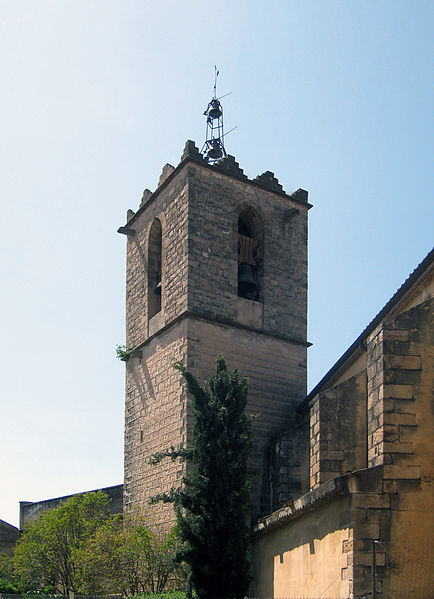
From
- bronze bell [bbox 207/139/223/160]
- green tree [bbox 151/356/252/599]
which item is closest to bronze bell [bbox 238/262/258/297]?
bronze bell [bbox 207/139/223/160]

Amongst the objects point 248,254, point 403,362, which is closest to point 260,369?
point 248,254

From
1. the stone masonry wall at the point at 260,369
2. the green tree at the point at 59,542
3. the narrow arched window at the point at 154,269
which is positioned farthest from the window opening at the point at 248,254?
the green tree at the point at 59,542

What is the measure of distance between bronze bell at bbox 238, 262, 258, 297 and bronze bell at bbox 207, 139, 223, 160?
453 centimetres

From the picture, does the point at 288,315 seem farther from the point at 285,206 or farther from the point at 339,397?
the point at 339,397

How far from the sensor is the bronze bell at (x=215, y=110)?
24.1 m

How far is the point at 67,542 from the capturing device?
19.0 meters

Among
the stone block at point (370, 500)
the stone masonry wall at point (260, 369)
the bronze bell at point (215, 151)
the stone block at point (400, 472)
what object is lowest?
the stone block at point (370, 500)

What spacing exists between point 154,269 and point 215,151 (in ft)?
15.1

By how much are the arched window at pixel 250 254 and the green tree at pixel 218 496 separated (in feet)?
16.7

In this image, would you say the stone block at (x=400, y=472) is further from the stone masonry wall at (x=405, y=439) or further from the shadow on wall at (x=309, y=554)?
the shadow on wall at (x=309, y=554)

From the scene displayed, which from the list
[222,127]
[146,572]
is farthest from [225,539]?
[222,127]

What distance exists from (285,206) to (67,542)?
32.4ft

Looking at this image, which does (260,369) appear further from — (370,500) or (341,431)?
(370,500)

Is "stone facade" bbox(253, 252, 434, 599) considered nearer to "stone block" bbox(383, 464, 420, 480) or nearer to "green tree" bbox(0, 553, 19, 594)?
"stone block" bbox(383, 464, 420, 480)
